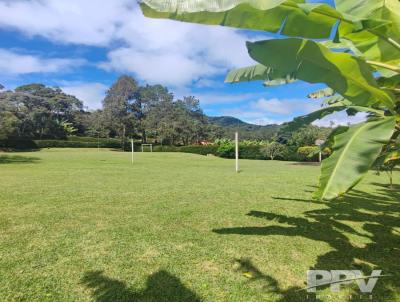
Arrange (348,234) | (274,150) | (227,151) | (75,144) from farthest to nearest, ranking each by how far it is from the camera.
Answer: (75,144) → (227,151) → (274,150) → (348,234)

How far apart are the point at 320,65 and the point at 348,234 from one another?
145 inches

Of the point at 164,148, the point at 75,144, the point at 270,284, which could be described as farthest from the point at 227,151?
the point at 270,284

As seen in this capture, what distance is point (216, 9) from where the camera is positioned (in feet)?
5.87

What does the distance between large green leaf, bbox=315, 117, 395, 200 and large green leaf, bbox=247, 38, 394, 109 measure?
25 cm

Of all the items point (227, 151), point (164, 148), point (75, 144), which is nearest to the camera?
point (227, 151)

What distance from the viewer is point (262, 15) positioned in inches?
78.7

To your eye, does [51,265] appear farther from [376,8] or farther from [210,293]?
[376,8]

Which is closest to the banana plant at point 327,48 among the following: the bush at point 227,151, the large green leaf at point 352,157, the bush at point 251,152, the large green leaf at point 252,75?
the large green leaf at point 352,157

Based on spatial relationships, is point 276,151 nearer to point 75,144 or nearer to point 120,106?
point 120,106

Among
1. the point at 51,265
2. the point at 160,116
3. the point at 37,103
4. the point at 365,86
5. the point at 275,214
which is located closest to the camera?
the point at 365,86

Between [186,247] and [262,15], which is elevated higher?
[262,15]

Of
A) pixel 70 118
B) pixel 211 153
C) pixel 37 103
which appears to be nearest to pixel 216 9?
pixel 211 153

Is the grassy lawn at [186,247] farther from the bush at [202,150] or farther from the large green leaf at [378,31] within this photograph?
the bush at [202,150]

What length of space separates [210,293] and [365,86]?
2267mm
